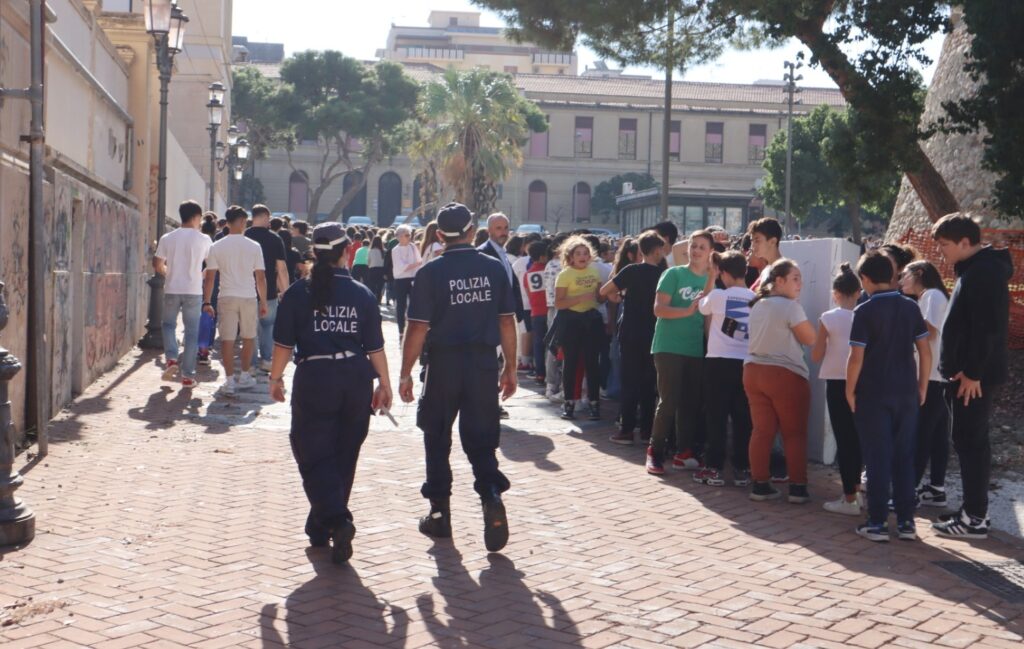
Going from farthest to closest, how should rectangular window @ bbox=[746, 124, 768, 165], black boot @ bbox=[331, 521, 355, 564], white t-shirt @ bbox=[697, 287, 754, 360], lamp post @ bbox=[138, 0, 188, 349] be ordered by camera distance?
rectangular window @ bbox=[746, 124, 768, 165], lamp post @ bbox=[138, 0, 188, 349], white t-shirt @ bbox=[697, 287, 754, 360], black boot @ bbox=[331, 521, 355, 564]

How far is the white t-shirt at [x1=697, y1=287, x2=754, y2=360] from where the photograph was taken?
8562mm

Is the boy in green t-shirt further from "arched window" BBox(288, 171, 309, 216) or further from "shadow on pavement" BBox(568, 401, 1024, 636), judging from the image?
"arched window" BBox(288, 171, 309, 216)

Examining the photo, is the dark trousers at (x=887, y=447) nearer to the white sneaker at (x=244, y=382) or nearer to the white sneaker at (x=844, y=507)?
the white sneaker at (x=844, y=507)

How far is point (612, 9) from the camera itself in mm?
17312

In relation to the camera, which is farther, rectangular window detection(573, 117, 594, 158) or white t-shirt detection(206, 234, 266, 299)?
rectangular window detection(573, 117, 594, 158)

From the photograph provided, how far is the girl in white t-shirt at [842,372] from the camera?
778cm

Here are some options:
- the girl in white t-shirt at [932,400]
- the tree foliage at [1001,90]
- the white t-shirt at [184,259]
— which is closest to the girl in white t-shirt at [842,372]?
the girl in white t-shirt at [932,400]

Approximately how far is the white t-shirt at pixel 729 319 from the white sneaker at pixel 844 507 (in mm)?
1212

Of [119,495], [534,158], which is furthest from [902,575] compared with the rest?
[534,158]

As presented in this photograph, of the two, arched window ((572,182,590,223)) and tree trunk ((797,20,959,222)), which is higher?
arched window ((572,182,590,223))

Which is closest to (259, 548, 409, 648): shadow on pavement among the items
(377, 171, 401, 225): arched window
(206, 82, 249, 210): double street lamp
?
(206, 82, 249, 210): double street lamp

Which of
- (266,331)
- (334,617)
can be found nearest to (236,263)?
(266,331)

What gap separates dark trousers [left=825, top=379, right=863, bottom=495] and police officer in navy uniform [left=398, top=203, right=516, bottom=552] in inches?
88.5

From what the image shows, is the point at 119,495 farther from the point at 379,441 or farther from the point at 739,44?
the point at 739,44
